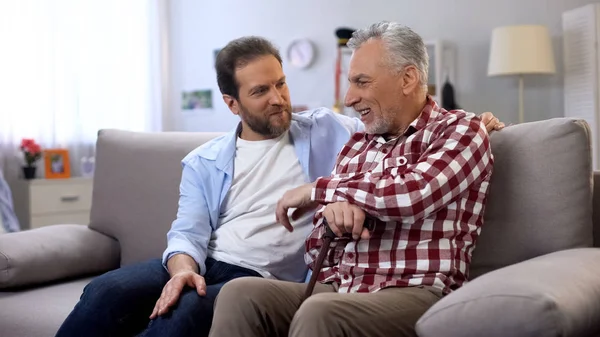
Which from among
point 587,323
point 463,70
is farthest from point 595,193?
point 463,70

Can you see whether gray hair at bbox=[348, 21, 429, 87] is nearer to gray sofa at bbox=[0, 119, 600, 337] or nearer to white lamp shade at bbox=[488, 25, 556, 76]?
gray sofa at bbox=[0, 119, 600, 337]

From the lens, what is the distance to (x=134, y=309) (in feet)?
6.37

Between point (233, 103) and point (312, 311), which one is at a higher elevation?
point (233, 103)

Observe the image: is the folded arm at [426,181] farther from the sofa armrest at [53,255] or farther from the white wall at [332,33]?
the white wall at [332,33]

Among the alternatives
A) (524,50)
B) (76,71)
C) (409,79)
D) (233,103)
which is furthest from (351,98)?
(76,71)

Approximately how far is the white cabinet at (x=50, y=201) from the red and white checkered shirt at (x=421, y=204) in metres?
3.35

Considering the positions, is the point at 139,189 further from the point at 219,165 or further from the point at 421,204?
the point at 421,204

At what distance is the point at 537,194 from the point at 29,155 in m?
3.72

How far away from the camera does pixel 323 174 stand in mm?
2211

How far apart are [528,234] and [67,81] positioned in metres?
3.98

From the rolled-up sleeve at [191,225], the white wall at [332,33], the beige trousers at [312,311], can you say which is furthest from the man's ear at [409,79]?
the white wall at [332,33]

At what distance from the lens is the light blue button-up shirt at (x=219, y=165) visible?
217cm

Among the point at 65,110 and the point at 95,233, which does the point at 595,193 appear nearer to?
the point at 95,233

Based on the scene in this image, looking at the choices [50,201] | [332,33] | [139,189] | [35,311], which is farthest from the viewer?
[332,33]
